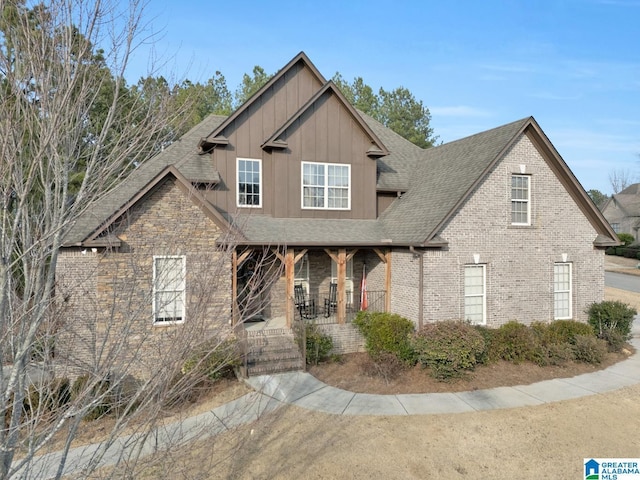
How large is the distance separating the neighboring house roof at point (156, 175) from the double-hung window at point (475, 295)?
8.46 metres

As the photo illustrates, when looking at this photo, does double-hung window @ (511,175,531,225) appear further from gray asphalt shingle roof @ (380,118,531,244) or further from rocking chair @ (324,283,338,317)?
rocking chair @ (324,283,338,317)

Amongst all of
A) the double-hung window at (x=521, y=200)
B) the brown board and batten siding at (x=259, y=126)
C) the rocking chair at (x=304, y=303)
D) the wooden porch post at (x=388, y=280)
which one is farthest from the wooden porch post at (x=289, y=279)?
the double-hung window at (x=521, y=200)

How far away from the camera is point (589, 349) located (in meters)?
12.7

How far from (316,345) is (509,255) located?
7064mm

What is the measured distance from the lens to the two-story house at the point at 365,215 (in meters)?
13.1

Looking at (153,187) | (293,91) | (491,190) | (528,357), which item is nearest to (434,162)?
(491,190)

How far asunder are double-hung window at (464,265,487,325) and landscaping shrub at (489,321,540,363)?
990mm

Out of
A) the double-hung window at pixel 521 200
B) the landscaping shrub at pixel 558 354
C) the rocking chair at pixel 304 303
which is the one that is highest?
the double-hung window at pixel 521 200

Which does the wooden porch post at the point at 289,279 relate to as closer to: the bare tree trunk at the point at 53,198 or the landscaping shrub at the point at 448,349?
the landscaping shrub at the point at 448,349

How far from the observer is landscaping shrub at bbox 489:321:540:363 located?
12586 mm

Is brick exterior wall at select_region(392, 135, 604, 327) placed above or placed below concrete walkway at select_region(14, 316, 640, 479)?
above

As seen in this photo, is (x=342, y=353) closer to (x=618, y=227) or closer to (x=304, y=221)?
(x=304, y=221)

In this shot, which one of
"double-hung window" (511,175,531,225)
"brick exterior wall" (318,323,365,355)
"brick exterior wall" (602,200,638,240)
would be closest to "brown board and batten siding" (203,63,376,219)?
"brick exterior wall" (318,323,365,355)

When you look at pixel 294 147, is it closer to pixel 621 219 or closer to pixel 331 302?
pixel 331 302
